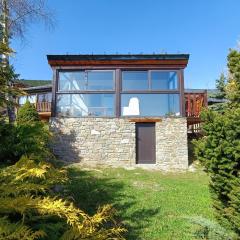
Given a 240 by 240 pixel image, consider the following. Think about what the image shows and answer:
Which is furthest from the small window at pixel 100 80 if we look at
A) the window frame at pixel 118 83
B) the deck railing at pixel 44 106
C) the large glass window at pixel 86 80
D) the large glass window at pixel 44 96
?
the large glass window at pixel 44 96

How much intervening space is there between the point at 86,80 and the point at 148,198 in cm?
744

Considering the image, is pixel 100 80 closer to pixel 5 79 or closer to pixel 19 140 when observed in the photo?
pixel 19 140

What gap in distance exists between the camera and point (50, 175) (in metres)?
3.30

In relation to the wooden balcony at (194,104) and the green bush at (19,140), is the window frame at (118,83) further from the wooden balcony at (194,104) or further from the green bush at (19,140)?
the green bush at (19,140)

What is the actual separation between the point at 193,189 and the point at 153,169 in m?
3.54

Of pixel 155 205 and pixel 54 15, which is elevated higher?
pixel 54 15

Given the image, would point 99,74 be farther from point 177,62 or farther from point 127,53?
point 177,62

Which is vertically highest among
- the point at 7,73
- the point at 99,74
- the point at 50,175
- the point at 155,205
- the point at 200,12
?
the point at 200,12

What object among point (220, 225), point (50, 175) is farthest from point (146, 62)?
point (50, 175)

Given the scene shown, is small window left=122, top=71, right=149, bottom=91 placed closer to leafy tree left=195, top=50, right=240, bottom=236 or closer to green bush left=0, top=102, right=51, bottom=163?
leafy tree left=195, top=50, right=240, bottom=236

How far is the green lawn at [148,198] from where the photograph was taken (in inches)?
255

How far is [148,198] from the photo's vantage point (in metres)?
8.63

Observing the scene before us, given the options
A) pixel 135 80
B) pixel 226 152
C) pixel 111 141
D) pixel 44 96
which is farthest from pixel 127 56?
pixel 226 152

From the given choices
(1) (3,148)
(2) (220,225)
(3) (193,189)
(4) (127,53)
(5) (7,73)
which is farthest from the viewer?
(4) (127,53)
